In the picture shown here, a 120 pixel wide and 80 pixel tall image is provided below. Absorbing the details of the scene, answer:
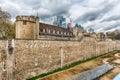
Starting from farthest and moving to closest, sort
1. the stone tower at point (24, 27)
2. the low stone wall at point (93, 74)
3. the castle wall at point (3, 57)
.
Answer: the stone tower at point (24, 27) → the low stone wall at point (93, 74) → the castle wall at point (3, 57)

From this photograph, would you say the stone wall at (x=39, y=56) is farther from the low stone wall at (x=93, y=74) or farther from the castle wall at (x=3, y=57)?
the low stone wall at (x=93, y=74)

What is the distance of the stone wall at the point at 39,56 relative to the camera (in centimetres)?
2308

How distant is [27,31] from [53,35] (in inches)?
762

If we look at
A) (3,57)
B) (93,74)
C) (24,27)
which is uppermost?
(24,27)

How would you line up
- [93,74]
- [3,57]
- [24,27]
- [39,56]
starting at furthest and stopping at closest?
[24,27]
[93,74]
[39,56]
[3,57]

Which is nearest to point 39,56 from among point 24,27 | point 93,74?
point 24,27

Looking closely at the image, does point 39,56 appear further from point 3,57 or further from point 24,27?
point 24,27

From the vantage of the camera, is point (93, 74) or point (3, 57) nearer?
point (3, 57)

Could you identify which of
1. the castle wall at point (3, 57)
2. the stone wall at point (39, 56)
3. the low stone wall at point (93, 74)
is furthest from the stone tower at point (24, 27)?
the castle wall at point (3, 57)

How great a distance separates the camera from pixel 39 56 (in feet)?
90.4

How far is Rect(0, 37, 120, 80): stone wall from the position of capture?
23078 mm

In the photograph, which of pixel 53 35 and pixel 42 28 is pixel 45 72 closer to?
pixel 42 28

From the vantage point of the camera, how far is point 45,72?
95.1ft

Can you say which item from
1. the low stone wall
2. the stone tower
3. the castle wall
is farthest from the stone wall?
the stone tower
